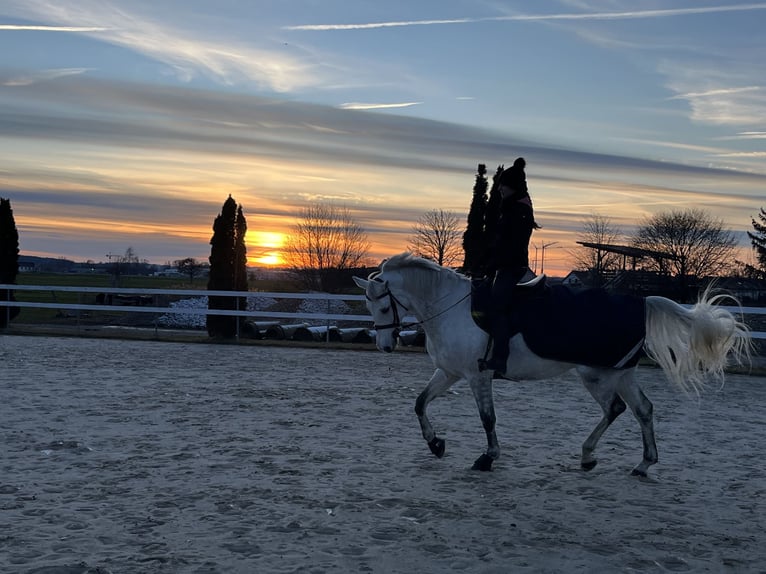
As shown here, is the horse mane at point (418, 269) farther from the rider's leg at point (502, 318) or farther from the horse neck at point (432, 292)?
the rider's leg at point (502, 318)

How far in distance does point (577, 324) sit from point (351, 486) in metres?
2.38

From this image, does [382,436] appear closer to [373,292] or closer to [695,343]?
[373,292]

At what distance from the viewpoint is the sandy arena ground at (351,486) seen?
14.5 ft

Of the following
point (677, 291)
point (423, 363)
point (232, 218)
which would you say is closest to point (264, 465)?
point (423, 363)

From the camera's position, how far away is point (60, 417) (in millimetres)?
8547

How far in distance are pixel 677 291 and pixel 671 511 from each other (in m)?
33.0

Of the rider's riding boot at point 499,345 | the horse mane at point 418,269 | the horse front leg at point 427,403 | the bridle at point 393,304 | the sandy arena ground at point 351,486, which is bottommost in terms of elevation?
the sandy arena ground at point 351,486

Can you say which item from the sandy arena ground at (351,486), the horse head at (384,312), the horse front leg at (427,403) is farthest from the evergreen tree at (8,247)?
the horse front leg at (427,403)

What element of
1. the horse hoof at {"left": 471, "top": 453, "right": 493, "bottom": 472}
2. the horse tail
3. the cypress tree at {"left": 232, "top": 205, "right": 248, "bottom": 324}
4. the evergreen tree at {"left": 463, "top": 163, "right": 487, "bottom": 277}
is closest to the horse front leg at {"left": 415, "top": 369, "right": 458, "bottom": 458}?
the horse hoof at {"left": 471, "top": 453, "right": 493, "bottom": 472}

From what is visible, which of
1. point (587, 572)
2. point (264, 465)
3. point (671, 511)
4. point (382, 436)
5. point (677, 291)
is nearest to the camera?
point (587, 572)

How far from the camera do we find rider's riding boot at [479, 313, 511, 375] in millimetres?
6691

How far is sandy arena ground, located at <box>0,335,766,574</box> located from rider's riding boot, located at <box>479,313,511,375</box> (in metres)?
0.90

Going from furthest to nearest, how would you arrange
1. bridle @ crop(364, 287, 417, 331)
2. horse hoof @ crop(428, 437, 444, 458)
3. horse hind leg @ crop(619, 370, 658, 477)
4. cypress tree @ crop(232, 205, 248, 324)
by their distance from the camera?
1. cypress tree @ crop(232, 205, 248, 324)
2. bridle @ crop(364, 287, 417, 331)
3. horse hoof @ crop(428, 437, 444, 458)
4. horse hind leg @ crop(619, 370, 658, 477)

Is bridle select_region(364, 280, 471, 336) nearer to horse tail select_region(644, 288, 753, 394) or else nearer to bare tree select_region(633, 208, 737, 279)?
horse tail select_region(644, 288, 753, 394)
